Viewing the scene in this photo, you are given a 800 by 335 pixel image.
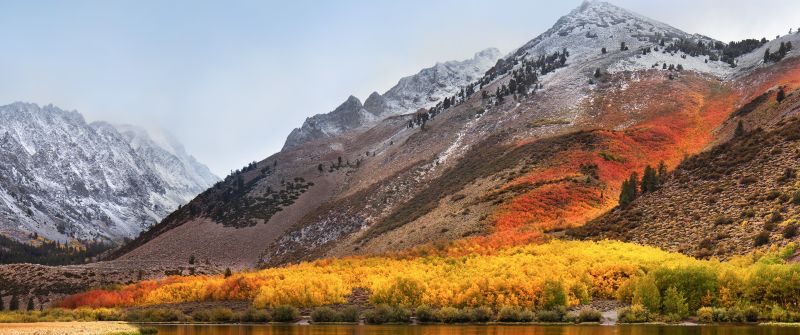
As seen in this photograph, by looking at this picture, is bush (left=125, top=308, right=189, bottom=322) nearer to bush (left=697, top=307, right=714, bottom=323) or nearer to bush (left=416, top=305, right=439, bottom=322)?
bush (left=416, top=305, right=439, bottom=322)

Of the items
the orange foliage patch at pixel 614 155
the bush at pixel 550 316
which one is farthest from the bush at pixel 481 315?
the orange foliage patch at pixel 614 155

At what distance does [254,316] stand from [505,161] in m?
62.9

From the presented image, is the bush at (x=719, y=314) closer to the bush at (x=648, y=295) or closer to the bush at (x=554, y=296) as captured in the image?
the bush at (x=648, y=295)

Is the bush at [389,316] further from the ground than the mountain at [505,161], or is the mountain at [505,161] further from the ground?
the mountain at [505,161]

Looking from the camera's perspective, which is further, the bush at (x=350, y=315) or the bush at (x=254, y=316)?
the bush at (x=254, y=316)

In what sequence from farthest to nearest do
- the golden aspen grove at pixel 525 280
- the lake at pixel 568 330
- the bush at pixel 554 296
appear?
the bush at pixel 554 296, the golden aspen grove at pixel 525 280, the lake at pixel 568 330

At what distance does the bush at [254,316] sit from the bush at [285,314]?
2.23 ft

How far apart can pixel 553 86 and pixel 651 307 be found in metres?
109

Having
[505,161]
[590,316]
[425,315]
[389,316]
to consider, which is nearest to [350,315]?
[389,316]

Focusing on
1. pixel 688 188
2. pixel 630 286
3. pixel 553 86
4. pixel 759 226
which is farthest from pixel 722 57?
pixel 630 286

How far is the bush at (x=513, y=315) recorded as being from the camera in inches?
1716

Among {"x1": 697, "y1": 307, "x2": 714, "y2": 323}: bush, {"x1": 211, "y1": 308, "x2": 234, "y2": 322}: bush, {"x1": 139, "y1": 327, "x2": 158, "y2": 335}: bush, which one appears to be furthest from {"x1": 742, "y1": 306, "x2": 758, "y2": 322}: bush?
{"x1": 211, "y1": 308, "x2": 234, "y2": 322}: bush

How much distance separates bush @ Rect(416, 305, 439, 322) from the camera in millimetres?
46469

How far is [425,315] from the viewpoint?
4669cm
